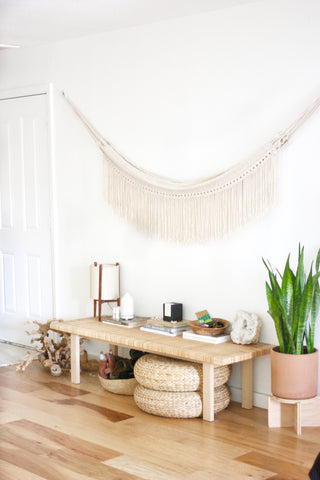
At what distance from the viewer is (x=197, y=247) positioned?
3.91 metres

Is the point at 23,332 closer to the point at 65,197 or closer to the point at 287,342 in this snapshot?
the point at 65,197

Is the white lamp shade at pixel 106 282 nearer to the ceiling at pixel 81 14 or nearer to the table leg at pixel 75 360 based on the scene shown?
the table leg at pixel 75 360

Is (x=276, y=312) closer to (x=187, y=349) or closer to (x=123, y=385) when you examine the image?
(x=187, y=349)

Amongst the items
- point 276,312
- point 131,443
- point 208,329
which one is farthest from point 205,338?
point 131,443

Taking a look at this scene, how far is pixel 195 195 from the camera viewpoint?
3.86 metres

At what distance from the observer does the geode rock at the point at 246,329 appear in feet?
11.5

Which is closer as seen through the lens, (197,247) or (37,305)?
(197,247)

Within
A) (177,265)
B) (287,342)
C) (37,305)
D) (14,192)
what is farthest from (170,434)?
(14,192)

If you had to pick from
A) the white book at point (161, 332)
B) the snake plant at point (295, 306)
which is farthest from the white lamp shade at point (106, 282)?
the snake plant at point (295, 306)

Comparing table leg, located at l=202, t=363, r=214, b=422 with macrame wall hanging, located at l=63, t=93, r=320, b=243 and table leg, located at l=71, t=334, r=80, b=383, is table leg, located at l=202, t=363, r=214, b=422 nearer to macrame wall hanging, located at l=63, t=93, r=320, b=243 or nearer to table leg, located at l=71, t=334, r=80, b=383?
macrame wall hanging, located at l=63, t=93, r=320, b=243

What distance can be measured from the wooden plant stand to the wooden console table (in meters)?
0.28

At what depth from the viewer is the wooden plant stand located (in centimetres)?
319

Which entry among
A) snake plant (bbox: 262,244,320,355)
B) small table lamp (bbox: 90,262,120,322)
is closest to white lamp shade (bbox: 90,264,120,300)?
small table lamp (bbox: 90,262,120,322)

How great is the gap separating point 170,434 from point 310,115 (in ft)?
5.81
